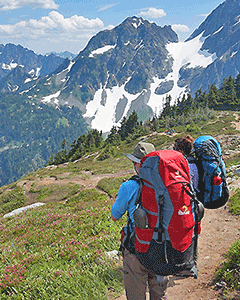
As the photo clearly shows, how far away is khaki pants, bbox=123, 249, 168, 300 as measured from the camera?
5.02 meters

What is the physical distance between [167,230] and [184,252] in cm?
50

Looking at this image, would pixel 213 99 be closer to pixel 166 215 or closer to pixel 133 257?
pixel 133 257

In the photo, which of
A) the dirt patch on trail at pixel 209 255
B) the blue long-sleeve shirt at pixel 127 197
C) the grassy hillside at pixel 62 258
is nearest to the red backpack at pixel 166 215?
the blue long-sleeve shirt at pixel 127 197

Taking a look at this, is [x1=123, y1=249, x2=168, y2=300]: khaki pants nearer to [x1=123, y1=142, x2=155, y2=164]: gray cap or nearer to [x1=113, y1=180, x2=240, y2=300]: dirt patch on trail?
[x1=113, y1=180, x2=240, y2=300]: dirt patch on trail

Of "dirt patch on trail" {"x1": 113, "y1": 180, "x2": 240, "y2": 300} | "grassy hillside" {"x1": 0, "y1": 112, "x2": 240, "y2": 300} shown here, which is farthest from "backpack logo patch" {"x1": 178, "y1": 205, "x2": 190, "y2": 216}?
"grassy hillside" {"x1": 0, "y1": 112, "x2": 240, "y2": 300}

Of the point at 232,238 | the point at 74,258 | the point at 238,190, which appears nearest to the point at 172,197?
the point at 74,258

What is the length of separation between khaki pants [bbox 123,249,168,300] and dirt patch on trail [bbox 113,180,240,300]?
68.2 inches

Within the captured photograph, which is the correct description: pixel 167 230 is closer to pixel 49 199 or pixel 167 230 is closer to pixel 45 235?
pixel 45 235

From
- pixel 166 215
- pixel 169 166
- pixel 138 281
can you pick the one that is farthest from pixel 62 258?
pixel 169 166

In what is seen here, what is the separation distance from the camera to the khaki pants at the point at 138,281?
5.02 meters

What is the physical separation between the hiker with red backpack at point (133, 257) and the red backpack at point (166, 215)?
16.8 inches

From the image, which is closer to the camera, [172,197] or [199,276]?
[172,197]

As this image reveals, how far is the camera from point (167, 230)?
4.17 meters

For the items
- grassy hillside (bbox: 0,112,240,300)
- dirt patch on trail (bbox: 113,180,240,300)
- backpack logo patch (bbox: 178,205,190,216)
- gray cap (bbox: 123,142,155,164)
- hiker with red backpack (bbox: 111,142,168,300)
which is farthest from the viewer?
grassy hillside (bbox: 0,112,240,300)
